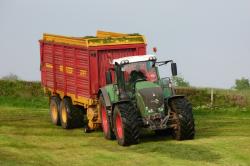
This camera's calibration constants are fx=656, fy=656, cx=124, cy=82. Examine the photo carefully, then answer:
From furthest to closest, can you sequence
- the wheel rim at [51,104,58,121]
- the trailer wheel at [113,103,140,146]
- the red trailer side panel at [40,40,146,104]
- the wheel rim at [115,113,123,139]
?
1. the wheel rim at [51,104,58,121]
2. the red trailer side panel at [40,40,146,104]
3. the wheel rim at [115,113,123,139]
4. the trailer wheel at [113,103,140,146]

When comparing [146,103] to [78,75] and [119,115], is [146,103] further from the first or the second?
[78,75]

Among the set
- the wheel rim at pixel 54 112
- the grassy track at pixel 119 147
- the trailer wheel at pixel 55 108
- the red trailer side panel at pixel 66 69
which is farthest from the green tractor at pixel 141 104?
the wheel rim at pixel 54 112

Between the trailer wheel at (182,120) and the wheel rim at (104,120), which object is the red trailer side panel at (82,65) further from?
the trailer wheel at (182,120)

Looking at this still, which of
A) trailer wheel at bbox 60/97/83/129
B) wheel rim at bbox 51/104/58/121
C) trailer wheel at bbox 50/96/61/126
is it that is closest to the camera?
trailer wheel at bbox 60/97/83/129

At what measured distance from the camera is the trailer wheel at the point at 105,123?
1947 cm

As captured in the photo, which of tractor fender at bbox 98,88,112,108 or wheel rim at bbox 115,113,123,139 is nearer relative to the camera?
wheel rim at bbox 115,113,123,139

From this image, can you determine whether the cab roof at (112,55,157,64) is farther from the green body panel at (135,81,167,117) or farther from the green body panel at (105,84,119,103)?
the green body panel at (135,81,167,117)

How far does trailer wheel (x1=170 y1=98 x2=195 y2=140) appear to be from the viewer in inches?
706

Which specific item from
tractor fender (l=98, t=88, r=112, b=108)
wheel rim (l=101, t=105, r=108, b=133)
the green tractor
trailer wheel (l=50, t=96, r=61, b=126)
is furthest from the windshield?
trailer wheel (l=50, t=96, r=61, b=126)

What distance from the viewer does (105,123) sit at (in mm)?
20125

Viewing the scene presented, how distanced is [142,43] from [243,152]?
6.79m

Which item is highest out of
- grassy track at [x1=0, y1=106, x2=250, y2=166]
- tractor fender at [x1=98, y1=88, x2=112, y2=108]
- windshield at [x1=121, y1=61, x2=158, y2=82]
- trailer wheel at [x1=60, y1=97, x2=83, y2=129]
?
windshield at [x1=121, y1=61, x2=158, y2=82]

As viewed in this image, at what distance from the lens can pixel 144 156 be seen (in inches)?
635

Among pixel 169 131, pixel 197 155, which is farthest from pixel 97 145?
pixel 197 155
